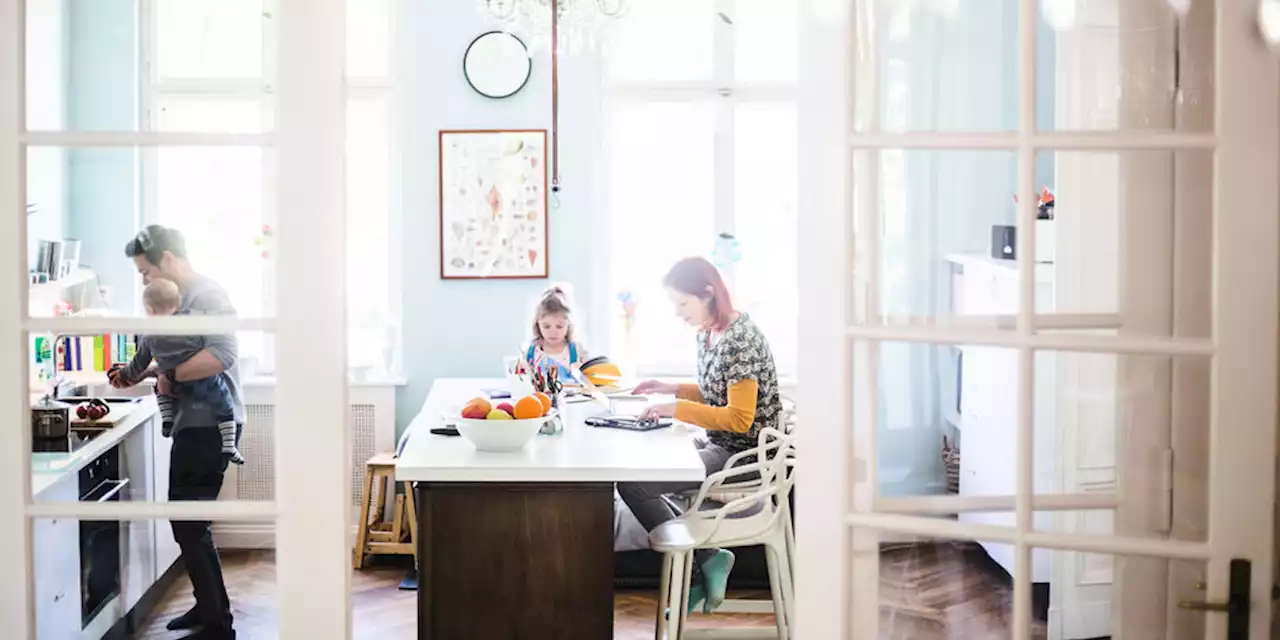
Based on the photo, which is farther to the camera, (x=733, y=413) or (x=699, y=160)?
(x=699, y=160)

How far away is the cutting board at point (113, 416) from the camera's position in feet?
7.62

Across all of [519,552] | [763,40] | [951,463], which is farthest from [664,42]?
[951,463]

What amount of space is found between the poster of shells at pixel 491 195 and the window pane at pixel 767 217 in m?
0.95

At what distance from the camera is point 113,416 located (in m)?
2.35

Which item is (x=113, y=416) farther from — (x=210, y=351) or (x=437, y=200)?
(x=437, y=200)

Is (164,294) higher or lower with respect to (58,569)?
higher

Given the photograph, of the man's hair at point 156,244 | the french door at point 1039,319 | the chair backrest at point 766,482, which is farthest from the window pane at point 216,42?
the chair backrest at point 766,482

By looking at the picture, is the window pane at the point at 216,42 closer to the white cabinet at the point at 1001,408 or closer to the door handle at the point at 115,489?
the door handle at the point at 115,489

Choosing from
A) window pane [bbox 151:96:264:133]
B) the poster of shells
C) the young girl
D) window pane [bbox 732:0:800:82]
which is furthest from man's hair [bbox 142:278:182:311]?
window pane [bbox 732:0:800:82]

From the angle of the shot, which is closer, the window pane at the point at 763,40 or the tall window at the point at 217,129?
the tall window at the point at 217,129

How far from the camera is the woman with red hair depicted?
4.45 m

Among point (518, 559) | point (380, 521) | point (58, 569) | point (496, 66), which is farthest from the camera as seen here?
point (496, 66)

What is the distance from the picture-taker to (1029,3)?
2.13 m

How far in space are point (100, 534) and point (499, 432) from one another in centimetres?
175
